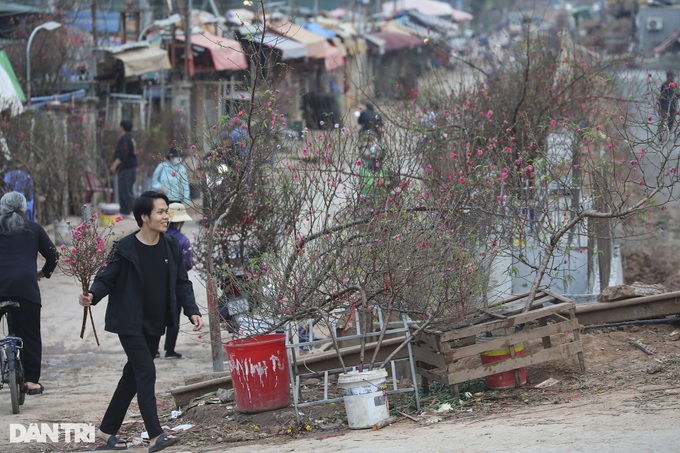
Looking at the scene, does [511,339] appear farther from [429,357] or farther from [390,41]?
[390,41]

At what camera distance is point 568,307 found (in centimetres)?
748

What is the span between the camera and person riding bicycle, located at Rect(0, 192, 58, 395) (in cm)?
831

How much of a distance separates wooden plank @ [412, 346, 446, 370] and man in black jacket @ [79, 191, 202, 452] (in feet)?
5.46

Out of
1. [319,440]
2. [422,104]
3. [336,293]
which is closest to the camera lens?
[319,440]

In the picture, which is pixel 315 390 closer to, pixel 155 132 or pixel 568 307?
pixel 568 307

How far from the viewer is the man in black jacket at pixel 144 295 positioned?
6.74 metres

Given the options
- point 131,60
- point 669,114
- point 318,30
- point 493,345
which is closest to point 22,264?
point 493,345

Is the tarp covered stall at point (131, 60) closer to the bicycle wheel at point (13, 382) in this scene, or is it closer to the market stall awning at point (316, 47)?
the market stall awning at point (316, 47)

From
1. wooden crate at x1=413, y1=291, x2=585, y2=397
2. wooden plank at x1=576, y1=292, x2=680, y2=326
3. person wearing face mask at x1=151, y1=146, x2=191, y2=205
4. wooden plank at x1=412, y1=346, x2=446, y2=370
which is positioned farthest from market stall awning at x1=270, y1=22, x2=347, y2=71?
wooden crate at x1=413, y1=291, x2=585, y2=397

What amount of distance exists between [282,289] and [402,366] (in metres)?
1.72

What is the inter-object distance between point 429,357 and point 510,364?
56 cm

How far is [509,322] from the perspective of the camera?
735cm

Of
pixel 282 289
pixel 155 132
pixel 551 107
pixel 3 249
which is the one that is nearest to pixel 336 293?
pixel 282 289

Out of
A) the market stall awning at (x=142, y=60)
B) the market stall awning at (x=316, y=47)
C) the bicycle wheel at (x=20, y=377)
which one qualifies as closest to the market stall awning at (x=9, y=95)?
the market stall awning at (x=142, y=60)
